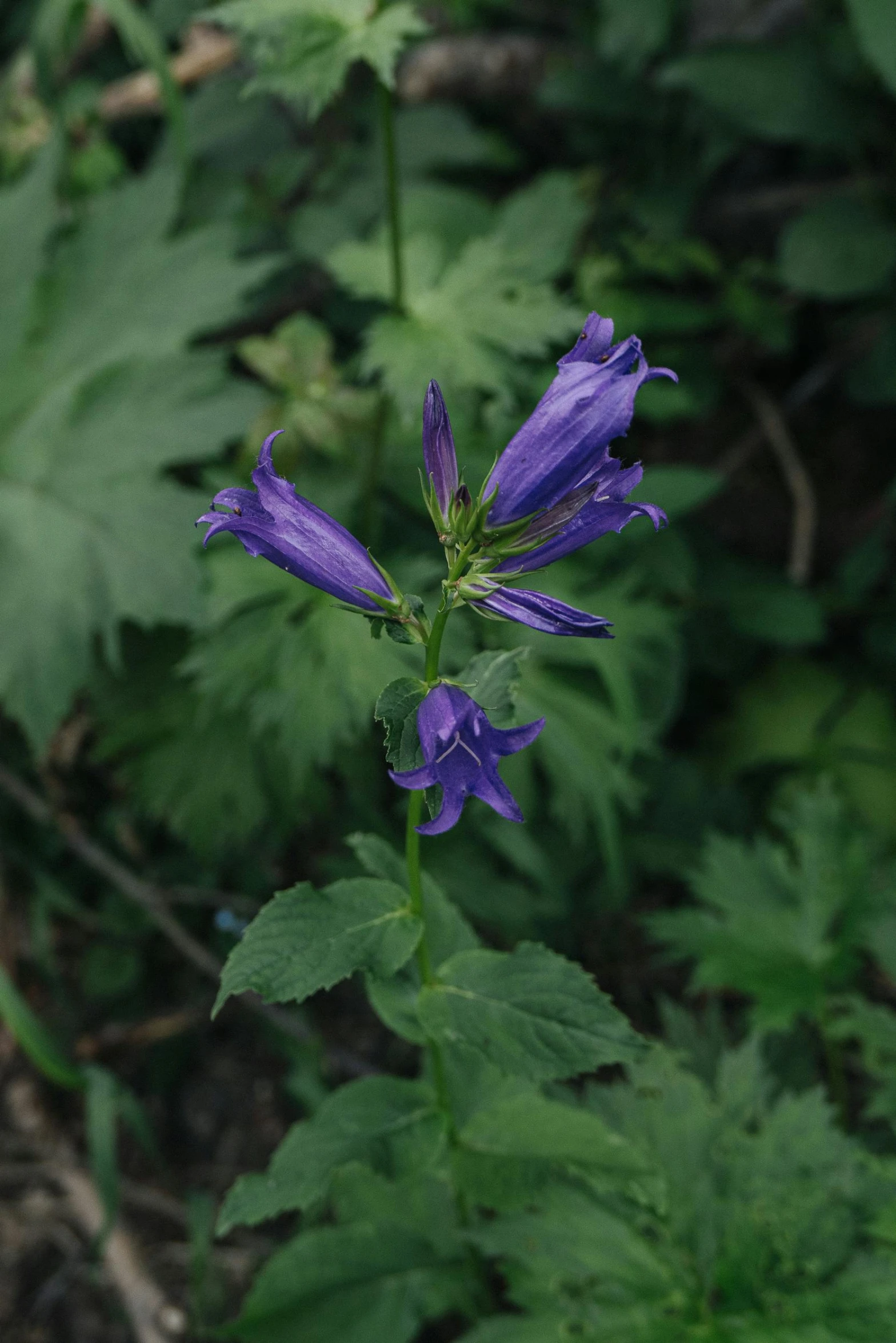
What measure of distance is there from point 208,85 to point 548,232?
120cm

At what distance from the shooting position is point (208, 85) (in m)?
2.91

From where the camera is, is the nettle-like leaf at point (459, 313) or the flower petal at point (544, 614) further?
the nettle-like leaf at point (459, 313)

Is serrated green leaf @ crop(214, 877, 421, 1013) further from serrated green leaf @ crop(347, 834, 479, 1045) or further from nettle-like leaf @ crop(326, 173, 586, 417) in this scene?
nettle-like leaf @ crop(326, 173, 586, 417)

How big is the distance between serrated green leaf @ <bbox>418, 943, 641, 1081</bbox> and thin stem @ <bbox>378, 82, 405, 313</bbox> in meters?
1.26

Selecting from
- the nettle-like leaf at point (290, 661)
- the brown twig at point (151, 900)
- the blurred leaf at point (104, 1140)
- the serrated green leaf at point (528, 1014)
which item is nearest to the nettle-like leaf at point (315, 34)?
the nettle-like leaf at point (290, 661)

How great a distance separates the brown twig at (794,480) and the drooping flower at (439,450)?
2155mm

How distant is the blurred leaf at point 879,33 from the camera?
2180 millimetres

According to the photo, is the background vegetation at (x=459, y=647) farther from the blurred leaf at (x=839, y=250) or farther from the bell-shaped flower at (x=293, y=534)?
the bell-shaped flower at (x=293, y=534)

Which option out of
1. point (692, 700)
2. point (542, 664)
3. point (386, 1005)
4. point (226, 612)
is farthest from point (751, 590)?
point (386, 1005)

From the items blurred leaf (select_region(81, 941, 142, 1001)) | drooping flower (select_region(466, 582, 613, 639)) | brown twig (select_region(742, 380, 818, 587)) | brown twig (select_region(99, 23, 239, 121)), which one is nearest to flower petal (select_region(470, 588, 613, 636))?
drooping flower (select_region(466, 582, 613, 639))

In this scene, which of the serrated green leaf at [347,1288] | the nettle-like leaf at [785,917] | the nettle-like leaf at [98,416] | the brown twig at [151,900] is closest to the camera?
the serrated green leaf at [347,1288]

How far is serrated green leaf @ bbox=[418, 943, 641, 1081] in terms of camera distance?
1098 millimetres

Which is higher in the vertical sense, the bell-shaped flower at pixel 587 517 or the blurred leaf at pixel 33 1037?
the bell-shaped flower at pixel 587 517

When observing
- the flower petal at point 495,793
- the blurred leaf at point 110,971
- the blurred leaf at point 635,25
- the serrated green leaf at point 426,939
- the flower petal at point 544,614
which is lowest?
the blurred leaf at point 110,971
